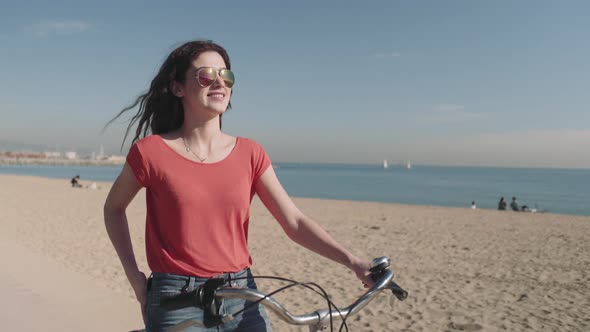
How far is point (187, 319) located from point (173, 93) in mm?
882

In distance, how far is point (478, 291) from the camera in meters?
7.29

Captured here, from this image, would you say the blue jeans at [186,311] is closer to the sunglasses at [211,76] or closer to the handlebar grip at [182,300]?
the handlebar grip at [182,300]

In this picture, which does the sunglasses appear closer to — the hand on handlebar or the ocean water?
the hand on handlebar

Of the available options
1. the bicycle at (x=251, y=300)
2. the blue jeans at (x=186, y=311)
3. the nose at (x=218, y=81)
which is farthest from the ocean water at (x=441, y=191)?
the nose at (x=218, y=81)

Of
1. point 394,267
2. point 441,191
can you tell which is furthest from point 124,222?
point 441,191

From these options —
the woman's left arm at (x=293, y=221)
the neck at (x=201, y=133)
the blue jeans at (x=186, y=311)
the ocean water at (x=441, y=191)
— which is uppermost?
the neck at (x=201, y=133)

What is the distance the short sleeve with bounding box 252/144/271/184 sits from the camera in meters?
1.80

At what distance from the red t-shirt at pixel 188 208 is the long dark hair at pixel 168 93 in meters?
0.22

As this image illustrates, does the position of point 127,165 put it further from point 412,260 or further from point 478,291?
point 412,260

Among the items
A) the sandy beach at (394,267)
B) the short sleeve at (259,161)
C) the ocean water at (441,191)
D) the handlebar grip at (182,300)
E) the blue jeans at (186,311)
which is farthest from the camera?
the ocean water at (441,191)

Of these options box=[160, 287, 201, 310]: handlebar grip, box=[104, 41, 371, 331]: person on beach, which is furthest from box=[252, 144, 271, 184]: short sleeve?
box=[160, 287, 201, 310]: handlebar grip

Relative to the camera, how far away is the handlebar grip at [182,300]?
140 cm

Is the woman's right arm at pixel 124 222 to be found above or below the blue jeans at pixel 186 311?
above

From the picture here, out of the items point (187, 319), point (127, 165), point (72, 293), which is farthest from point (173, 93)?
point (72, 293)
